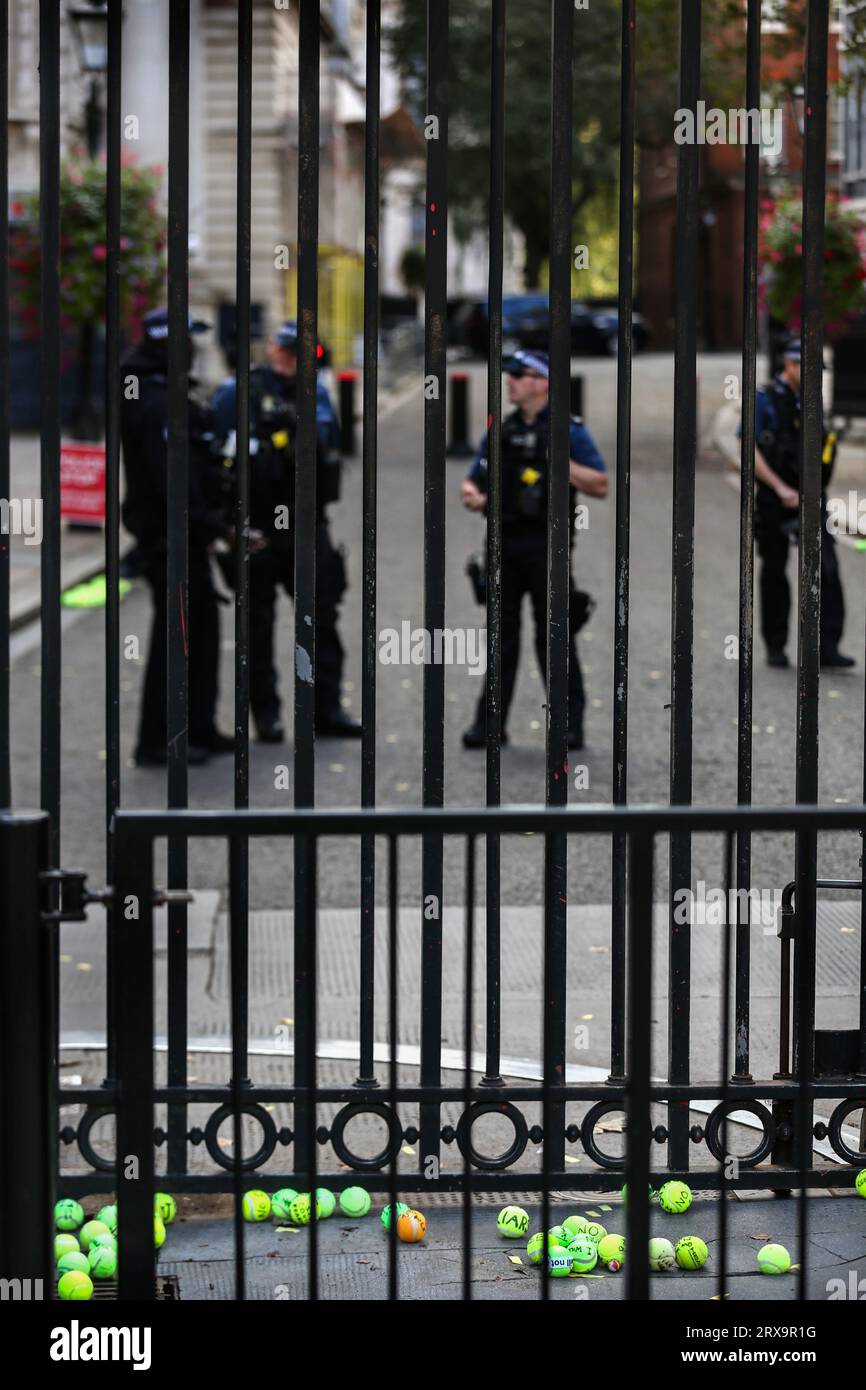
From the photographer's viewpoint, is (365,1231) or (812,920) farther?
(365,1231)

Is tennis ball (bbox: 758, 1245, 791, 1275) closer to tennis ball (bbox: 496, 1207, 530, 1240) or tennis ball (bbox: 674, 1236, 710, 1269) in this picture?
tennis ball (bbox: 674, 1236, 710, 1269)

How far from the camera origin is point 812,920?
4.12 m

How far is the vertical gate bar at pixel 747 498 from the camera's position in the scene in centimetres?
437

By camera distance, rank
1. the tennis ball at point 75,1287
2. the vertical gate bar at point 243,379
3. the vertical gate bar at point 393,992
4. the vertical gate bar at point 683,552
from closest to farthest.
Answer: the vertical gate bar at point 393,992 → the tennis ball at point 75,1287 → the vertical gate bar at point 243,379 → the vertical gate bar at point 683,552

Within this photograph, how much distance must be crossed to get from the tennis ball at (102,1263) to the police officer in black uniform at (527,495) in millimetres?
5247

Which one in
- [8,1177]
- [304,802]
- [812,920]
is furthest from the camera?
[304,802]

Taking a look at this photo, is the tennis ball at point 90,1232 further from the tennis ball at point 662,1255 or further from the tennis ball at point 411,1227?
the tennis ball at point 662,1255

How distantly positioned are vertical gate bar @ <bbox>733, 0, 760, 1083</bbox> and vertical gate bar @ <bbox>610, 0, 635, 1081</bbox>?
264 mm

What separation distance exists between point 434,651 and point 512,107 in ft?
136

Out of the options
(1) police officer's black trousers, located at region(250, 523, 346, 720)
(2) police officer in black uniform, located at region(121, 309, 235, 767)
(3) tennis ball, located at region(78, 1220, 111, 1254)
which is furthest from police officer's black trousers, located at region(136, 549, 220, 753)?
(3) tennis ball, located at region(78, 1220, 111, 1254)

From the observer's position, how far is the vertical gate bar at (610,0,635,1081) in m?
4.33

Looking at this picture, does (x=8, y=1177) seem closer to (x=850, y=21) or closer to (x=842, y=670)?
(x=842, y=670)

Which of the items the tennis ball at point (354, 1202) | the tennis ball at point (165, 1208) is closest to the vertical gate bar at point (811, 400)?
the tennis ball at point (354, 1202)
